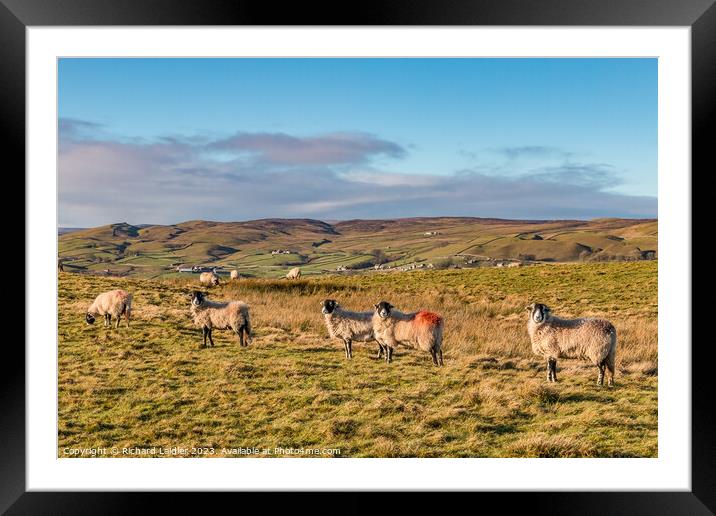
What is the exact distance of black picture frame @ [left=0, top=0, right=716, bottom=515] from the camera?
4.47 metres

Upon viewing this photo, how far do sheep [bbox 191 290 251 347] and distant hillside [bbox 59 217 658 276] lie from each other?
7560 millimetres

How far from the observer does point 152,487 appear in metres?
4.70

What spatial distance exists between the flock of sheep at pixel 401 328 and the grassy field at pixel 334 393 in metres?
0.31

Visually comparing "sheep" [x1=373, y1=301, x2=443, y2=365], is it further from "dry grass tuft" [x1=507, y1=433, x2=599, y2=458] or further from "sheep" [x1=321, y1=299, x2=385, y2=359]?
"dry grass tuft" [x1=507, y1=433, x2=599, y2=458]

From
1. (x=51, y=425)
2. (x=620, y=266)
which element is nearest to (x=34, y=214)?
(x=51, y=425)

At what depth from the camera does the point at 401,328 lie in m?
7.73

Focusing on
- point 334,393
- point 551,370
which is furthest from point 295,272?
point 551,370

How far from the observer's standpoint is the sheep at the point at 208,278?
15.8 meters

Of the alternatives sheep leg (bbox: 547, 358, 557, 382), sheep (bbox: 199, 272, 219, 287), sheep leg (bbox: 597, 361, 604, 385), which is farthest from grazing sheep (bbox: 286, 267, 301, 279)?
sheep leg (bbox: 597, 361, 604, 385)
